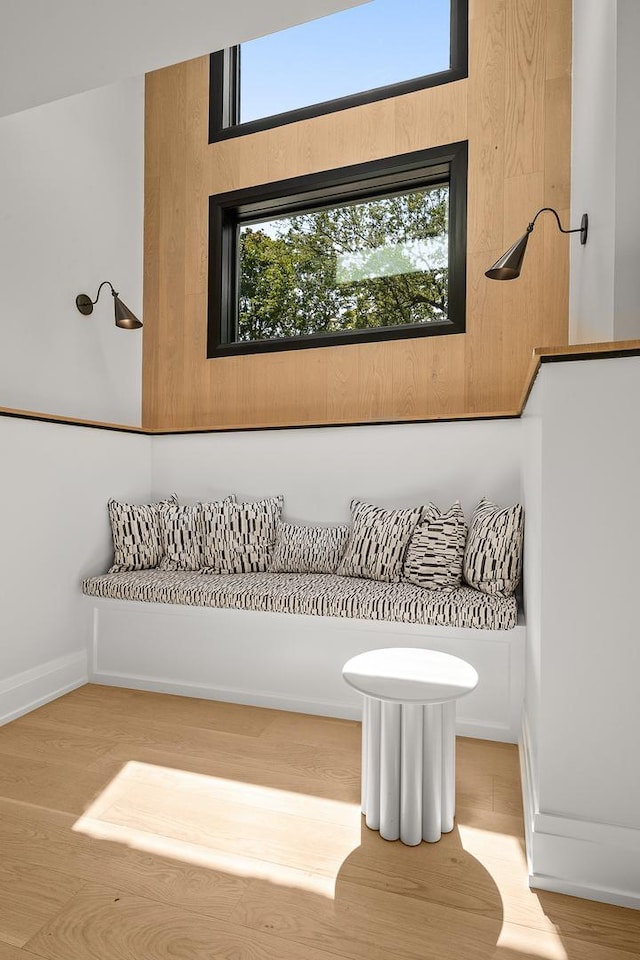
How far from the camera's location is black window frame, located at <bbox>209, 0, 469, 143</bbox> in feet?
9.77

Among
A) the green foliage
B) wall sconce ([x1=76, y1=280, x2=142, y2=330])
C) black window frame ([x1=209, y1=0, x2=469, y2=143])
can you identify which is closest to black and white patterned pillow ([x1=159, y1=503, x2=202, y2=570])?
wall sconce ([x1=76, y1=280, x2=142, y2=330])

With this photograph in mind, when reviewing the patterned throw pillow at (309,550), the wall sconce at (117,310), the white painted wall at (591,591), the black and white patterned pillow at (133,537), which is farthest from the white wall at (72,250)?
the white painted wall at (591,591)

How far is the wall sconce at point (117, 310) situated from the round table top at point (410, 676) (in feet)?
7.10

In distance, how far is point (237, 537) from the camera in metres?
2.81

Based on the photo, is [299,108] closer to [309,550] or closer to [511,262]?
[511,262]

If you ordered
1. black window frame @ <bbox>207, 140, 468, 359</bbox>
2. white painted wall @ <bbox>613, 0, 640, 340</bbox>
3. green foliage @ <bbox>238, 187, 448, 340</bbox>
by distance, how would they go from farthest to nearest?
green foliage @ <bbox>238, 187, 448, 340</bbox> → black window frame @ <bbox>207, 140, 468, 359</bbox> → white painted wall @ <bbox>613, 0, 640, 340</bbox>

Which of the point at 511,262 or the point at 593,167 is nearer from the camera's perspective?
the point at 593,167

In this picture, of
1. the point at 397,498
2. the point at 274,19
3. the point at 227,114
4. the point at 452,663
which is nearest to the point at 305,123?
the point at 227,114

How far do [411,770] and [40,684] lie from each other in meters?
1.70

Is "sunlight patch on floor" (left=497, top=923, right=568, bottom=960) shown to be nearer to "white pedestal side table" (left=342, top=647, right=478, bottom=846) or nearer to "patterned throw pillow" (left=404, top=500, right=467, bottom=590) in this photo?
"white pedestal side table" (left=342, top=647, right=478, bottom=846)

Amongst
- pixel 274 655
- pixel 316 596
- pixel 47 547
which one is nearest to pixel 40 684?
pixel 47 547

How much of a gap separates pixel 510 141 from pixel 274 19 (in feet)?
6.11

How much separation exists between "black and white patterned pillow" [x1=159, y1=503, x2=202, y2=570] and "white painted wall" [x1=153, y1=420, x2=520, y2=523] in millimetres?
302

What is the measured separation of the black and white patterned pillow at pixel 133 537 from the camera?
2.81 metres
